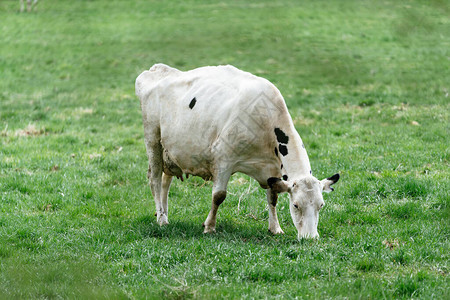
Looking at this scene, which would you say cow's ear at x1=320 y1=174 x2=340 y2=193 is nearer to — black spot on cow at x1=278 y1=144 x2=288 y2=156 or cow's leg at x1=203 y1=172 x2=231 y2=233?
black spot on cow at x1=278 y1=144 x2=288 y2=156

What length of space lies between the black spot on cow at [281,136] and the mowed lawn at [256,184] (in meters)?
1.32

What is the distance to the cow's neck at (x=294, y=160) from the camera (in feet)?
23.8

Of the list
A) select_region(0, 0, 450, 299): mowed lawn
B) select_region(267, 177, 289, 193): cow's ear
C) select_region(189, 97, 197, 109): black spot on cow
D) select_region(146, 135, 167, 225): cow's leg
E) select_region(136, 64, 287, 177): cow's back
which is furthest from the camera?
select_region(146, 135, 167, 225): cow's leg

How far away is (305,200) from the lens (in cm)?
694

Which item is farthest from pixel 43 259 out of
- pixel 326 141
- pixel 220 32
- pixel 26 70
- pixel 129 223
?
pixel 26 70

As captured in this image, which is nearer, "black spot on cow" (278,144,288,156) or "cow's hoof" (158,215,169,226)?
"black spot on cow" (278,144,288,156)

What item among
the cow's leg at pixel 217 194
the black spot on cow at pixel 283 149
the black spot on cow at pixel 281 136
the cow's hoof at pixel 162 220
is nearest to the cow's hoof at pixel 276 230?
the cow's leg at pixel 217 194

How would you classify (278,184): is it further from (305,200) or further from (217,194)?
(217,194)

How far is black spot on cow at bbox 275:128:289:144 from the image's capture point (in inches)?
293

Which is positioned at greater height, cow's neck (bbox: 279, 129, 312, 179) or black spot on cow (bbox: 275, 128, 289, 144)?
black spot on cow (bbox: 275, 128, 289, 144)

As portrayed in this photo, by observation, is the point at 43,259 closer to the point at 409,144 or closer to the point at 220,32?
the point at 220,32

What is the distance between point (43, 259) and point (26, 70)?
18100 mm

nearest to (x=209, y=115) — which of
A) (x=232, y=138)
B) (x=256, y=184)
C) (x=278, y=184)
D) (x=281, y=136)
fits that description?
(x=232, y=138)

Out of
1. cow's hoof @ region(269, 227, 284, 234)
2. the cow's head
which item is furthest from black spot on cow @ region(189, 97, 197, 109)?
cow's hoof @ region(269, 227, 284, 234)
